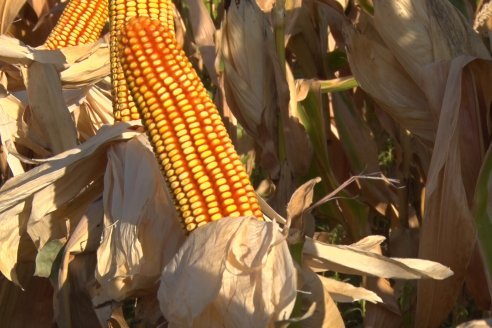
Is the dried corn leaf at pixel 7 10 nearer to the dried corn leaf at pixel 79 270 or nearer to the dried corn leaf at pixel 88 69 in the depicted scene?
the dried corn leaf at pixel 88 69

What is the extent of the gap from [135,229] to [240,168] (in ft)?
1.47

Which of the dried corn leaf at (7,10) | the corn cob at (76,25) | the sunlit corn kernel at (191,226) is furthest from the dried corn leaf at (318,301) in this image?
the dried corn leaf at (7,10)

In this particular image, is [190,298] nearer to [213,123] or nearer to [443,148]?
[213,123]

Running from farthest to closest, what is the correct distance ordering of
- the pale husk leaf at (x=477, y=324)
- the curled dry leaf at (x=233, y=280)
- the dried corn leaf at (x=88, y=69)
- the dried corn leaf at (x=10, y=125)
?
the dried corn leaf at (x=88, y=69) → the dried corn leaf at (x=10, y=125) → the pale husk leaf at (x=477, y=324) → the curled dry leaf at (x=233, y=280)

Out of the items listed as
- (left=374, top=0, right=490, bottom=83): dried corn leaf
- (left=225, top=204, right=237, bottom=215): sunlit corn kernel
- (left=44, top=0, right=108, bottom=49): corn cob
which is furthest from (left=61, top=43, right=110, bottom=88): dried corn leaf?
(left=225, top=204, right=237, bottom=215): sunlit corn kernel

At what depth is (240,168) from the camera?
2.72 m

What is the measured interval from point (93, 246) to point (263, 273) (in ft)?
3.51

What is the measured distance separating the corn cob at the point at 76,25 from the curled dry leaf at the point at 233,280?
88.7 inches

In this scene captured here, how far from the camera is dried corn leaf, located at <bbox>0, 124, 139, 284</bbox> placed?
122 inches

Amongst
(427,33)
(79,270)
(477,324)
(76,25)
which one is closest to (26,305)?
(79,270)

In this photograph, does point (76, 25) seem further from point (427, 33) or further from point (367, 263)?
point (367, 263)

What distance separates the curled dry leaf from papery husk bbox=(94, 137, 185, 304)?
1.51ft

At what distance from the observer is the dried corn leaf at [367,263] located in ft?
8.59

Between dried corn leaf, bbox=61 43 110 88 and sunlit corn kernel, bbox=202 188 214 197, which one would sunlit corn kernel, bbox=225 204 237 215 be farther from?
dried corn leaf, bbox=61 43 110 88
